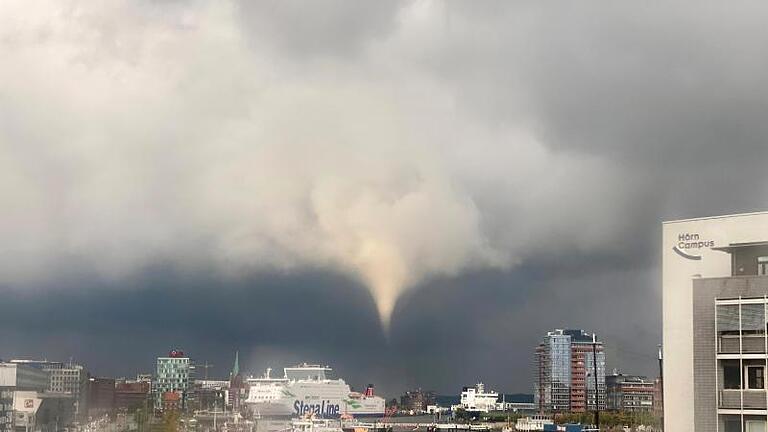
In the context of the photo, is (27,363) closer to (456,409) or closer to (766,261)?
(456,409)

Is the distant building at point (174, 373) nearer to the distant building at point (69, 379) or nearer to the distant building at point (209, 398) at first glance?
the distant building at point (209, 398)

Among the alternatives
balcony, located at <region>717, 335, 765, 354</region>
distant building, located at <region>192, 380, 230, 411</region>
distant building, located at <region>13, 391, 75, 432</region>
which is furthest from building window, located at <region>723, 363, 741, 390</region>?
distant building, located at <region>192, 380, 230, 411</region>

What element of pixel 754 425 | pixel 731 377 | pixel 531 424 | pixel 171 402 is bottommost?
pixel 531 424

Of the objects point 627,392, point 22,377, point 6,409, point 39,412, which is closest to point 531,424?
point 627,392

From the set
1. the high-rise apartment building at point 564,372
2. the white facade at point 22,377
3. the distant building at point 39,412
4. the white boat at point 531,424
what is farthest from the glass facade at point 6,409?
the high-rise apartment building at point 564,372

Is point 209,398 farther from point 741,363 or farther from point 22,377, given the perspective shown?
point 741,363

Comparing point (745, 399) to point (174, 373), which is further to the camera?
point (174, 373)

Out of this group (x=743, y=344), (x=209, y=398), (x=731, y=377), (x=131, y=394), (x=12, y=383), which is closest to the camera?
(x=743, y=344)
